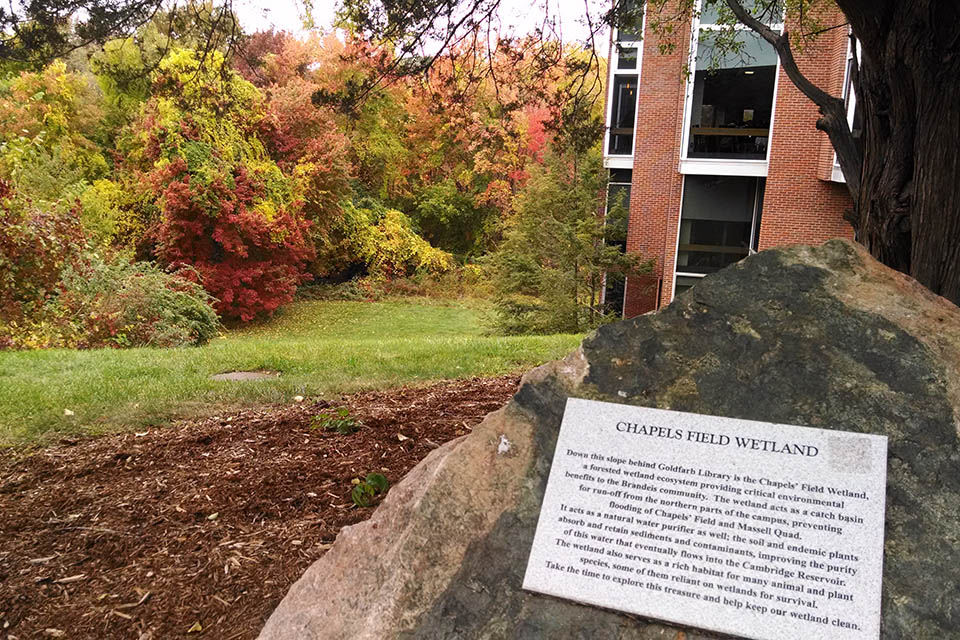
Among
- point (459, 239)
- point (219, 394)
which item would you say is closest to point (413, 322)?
point (459, 239)

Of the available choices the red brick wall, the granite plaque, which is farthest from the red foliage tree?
the granite plaque

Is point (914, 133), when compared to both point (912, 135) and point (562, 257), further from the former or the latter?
point (562, 257)

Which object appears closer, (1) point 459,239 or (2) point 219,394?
(2) point 219,394

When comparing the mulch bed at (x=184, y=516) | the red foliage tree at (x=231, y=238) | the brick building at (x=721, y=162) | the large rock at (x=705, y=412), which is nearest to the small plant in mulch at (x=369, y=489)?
the mulch bed at (x=184, y=516)

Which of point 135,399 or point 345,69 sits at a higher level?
point 345,69

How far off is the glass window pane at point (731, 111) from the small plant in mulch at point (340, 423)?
45.0 feet

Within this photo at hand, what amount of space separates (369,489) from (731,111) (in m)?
15.8

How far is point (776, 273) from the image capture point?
104 inches

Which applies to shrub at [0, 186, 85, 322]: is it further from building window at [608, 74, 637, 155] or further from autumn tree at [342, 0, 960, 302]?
building window at [608, 74, 637, 155]

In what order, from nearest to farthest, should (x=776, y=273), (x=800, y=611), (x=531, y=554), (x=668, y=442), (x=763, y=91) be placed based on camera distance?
(x=800, y=611), (x=531, y=554), (x=668, y=442), (x=776, y=273), (x=763, y=91)

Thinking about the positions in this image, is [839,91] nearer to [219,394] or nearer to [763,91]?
[763,91]

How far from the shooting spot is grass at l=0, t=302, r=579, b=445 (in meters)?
5.65

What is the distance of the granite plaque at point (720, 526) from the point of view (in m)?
1.82

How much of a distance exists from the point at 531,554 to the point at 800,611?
2.44 feet
